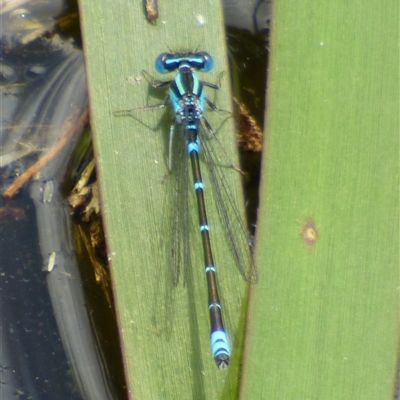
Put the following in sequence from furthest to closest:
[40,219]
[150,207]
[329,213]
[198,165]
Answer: [40,219]
[198,165]
[150,207]
[329,213]

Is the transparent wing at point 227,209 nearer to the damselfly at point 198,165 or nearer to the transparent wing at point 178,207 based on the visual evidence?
the damselfly at point 198,165

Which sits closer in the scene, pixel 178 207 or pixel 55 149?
pixel 178 207

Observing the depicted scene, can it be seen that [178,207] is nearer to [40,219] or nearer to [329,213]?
[329,213]

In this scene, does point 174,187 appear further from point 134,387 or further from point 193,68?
point 134,387

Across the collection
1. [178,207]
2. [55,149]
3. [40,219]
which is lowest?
[40,219]

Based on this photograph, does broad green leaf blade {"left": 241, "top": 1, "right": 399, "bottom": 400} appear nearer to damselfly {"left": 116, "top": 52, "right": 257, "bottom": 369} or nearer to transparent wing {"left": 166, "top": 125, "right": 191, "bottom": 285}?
damselfly {"left": 116, "top": 52, "right": 257, "bottom": 369}

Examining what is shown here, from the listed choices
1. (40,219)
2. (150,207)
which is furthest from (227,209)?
(40,219)

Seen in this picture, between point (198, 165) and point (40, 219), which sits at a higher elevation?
point (198, 165)

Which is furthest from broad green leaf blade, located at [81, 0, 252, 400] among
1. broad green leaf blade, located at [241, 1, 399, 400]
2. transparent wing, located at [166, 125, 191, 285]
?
broad green leaf blade, located at [241, 1, 399, 400]
